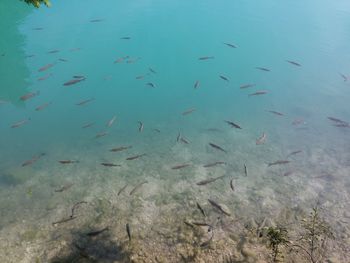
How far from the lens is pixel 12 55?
25.2m

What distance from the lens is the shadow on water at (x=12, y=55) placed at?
20.2 m

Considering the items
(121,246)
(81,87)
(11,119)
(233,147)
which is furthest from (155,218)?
(81,87)

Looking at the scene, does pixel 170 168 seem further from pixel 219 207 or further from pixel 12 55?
pixel 12 55

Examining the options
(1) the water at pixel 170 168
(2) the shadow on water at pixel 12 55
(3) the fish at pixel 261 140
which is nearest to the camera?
(1) the water at pixel 170 168

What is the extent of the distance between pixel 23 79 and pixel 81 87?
168 inches

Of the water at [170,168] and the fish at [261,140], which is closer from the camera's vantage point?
the water at [170,168]

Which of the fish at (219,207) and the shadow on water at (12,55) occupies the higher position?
the fish at (219,207)

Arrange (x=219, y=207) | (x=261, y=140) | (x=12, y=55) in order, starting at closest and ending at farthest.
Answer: (x=219, y=207)
(x=261, y=140)
(x=12, y=55)

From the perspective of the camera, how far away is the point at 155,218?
8.98 metres

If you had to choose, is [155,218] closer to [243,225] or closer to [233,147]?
[243,225]

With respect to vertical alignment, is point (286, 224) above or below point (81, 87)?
above

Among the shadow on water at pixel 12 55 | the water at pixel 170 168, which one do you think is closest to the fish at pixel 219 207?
the water at pixel 170 168

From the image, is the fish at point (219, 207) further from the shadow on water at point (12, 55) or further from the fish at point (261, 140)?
the shadow on water at point (12, 55)

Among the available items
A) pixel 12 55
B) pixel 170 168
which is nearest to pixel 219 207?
pixel 170 168
